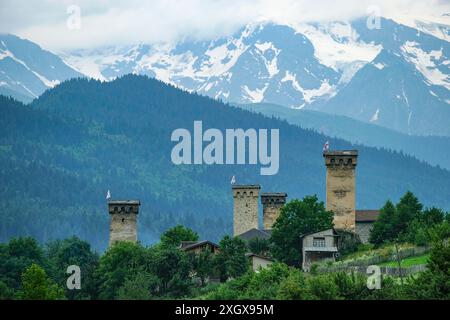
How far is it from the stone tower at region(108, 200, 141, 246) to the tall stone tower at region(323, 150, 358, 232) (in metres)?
21.9

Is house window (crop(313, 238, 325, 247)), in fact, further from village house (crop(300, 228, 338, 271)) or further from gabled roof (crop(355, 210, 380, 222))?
gabled roof (crop(355, 210, 380, 222))

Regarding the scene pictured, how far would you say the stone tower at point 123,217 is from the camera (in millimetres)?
172875

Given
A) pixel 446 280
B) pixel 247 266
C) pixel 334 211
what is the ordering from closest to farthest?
1. pixel 446 280
2. pixel 247 266
3. pixel 334 211

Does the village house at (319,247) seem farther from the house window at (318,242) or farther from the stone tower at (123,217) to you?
the stone tower at (123,217)

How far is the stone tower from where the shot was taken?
17288 cm

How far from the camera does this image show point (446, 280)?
104188 millimetres

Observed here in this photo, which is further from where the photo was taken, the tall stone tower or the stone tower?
the stone tower

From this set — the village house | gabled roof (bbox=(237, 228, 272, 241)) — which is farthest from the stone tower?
the village house
